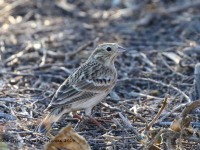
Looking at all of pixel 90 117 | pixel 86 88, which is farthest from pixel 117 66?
pixel 90 117

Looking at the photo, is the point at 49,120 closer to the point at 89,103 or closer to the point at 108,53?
the point at 89,103

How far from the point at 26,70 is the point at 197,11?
4220mm

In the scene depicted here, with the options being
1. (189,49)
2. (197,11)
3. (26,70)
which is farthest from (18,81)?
(197,11)

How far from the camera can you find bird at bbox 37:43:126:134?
698 cm

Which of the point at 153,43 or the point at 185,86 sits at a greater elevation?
the point at 153,43

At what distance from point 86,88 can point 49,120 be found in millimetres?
777

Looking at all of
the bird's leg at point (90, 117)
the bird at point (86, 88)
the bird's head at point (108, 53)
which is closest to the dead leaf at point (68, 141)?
the bird at point (86, 88)

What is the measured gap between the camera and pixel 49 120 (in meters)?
6.79

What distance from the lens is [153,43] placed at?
35.2 ft

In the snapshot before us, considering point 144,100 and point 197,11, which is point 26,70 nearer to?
point 144,100

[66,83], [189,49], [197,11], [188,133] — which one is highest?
[197,11]

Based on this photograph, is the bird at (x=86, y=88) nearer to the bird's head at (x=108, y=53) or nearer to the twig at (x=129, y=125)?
the bird's head at (x=108, y=53)

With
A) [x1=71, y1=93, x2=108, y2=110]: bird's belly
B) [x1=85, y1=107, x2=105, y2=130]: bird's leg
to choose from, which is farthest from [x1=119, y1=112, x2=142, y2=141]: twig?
[x1=71, y1=93, x2=108, y2=110]: bird's belly

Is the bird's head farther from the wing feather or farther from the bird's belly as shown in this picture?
the bird's belly
